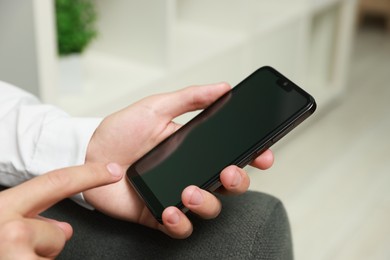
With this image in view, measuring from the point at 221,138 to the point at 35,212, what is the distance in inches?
10.4

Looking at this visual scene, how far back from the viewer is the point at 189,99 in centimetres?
74

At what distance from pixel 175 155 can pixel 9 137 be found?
21cm

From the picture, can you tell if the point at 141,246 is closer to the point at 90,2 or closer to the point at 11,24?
the point at 11,24

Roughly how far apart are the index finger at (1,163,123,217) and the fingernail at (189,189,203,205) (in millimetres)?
107

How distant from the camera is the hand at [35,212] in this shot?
0.47 m

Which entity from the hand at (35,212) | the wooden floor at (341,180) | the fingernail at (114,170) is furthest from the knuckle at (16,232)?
the wooden floor at (341,180)

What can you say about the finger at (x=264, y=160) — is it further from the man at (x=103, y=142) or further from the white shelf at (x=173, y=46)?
the white shelf at (x=173, y=46)

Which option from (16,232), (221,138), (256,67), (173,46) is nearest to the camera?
(16,232)

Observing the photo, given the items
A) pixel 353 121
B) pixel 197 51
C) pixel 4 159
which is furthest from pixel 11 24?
pixel 353 121

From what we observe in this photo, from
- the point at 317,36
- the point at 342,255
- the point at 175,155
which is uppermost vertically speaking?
the point at 175,155

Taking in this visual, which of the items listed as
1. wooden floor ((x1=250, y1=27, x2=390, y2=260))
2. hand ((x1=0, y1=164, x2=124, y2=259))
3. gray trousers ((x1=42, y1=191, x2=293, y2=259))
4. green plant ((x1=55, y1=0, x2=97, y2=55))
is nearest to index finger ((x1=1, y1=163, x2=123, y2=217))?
hand ((x1=0, y1=164, x2=124, y2=259))

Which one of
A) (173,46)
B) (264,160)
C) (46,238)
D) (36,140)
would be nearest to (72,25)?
(173,46)

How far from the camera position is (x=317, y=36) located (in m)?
2.21

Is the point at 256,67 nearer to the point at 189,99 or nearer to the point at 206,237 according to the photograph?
the point at 189,99
